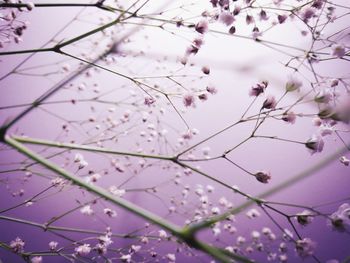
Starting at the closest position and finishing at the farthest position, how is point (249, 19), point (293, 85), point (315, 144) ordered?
point (293, 85) → point (315, 144) → point (249, 19)

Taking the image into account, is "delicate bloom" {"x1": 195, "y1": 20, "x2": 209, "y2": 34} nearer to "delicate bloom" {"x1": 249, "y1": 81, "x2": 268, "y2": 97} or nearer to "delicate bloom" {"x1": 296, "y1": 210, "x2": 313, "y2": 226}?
"delicate bloom" {"x1": 249, "y1": 81, "x2": 268, "y2": 97}

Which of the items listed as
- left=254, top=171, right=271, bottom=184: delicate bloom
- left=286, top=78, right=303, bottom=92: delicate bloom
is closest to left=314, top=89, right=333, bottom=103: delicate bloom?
left=286, top=78, right=303, bottom=92: delicate bloom

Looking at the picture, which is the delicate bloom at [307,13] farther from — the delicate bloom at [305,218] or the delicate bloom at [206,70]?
the delicate bloom at [305,218]

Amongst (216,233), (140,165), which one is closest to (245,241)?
(216,233)

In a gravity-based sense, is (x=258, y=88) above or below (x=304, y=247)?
above

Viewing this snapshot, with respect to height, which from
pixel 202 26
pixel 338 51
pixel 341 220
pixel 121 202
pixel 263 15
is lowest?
pixel 121 202

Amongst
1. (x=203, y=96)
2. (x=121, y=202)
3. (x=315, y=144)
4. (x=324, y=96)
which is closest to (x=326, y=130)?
(x=315, y=144)

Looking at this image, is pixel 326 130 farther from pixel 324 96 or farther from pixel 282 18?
pixel 282 18
